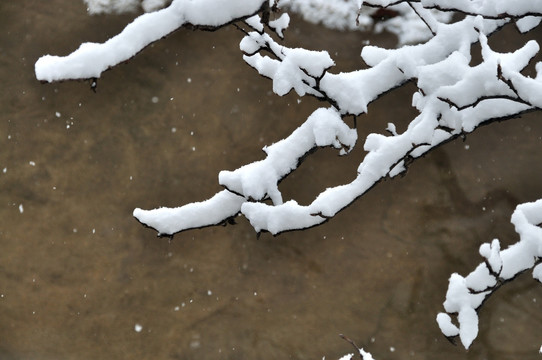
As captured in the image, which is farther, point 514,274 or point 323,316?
point 323,316

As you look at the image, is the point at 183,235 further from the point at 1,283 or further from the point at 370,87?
the point at 370,87

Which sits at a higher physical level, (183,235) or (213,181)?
(213,181)

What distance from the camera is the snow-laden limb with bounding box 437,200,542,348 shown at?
6.96ft

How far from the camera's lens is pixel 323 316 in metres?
2.67

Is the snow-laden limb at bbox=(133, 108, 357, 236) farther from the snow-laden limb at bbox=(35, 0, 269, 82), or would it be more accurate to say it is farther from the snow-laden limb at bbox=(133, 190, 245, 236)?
the snow-laden limb at bbox=(35, 0, 269, 82)

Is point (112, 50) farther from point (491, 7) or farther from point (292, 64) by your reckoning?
point (491, 7)

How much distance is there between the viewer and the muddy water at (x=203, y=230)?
267 centimetres

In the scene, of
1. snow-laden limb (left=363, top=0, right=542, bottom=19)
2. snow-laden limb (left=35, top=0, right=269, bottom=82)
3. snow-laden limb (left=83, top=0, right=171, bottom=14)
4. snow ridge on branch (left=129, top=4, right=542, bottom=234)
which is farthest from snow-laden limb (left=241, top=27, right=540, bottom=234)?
snow-laden limb (left=83, top=0, right=171, bottom=14)

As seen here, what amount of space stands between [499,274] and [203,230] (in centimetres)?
128

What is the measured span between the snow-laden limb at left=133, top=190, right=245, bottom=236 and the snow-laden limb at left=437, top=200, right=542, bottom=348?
92cm

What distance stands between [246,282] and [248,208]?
0.55 metres

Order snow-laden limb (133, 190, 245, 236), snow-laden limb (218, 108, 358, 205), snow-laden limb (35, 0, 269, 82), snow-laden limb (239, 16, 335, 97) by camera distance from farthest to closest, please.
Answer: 1. snow-laden limb (133, 190, 245, 236)
2. snow-laden limb (35, 0, 269, 82)
3. snow-laden limb (218, 108, 358, 205)
4. snow-laden limb (239, 16, 335, 97)

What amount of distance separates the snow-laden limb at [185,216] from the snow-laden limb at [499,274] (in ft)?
3.03

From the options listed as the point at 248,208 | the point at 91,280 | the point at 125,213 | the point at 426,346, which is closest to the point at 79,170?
the point at 125,213
